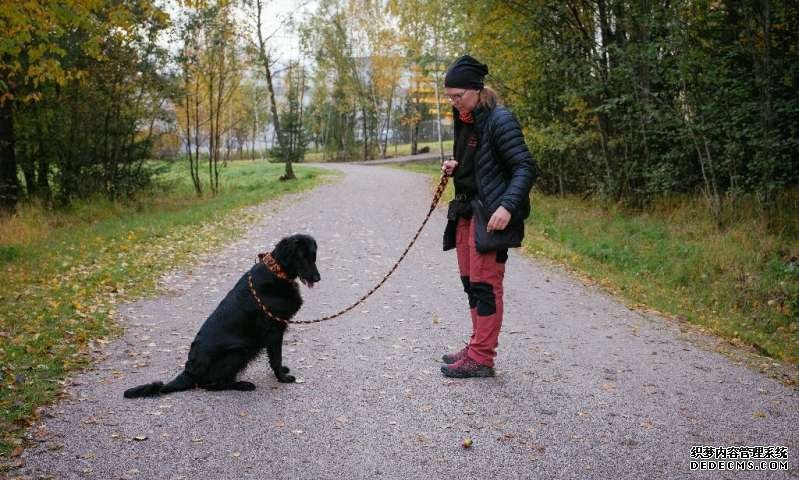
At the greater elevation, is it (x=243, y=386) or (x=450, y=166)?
(x=450, y=166)

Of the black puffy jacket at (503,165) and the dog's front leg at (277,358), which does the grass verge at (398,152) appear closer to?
the black puffy jacket at (503,165)

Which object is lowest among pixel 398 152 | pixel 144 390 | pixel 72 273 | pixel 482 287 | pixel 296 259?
pixel 144 390

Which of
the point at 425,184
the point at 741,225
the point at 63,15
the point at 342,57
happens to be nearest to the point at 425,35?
the point at 425,184

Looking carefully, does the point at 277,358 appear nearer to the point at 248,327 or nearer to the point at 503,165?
the point at 248,327

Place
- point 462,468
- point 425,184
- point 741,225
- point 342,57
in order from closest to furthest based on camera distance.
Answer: point 462,468, point 741,225, point 425,184, point 342,57

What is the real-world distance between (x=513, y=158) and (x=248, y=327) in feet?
7.57

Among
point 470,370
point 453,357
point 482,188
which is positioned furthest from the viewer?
point 453,357

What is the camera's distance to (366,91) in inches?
1832

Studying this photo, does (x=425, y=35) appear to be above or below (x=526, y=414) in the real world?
above

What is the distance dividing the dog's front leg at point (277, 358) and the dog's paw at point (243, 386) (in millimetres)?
230

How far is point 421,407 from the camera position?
159 inches

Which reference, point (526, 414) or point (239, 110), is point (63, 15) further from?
point (239, 110)

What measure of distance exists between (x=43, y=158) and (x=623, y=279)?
1459cm

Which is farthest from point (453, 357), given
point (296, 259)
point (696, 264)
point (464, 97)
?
point (696, 264)
